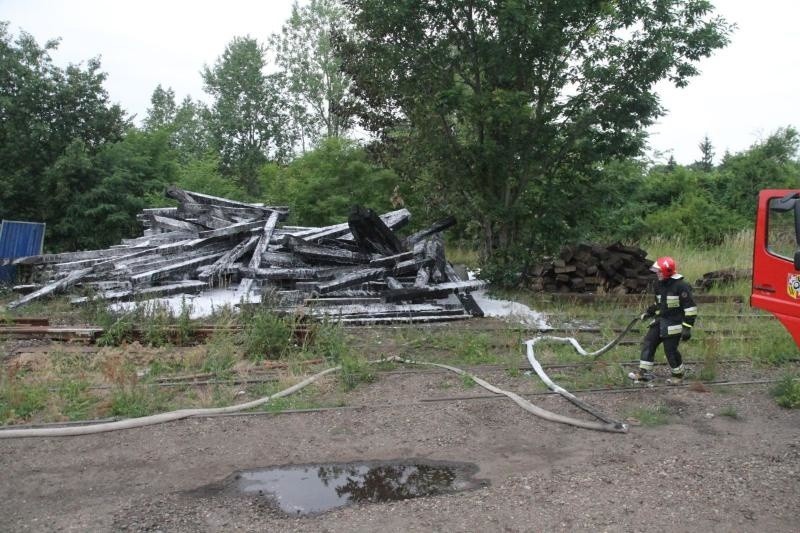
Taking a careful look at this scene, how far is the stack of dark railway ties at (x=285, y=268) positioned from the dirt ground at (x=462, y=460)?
4.16 m

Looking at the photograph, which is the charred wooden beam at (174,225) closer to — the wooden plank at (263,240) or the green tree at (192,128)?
the wooden plank at (263,240)

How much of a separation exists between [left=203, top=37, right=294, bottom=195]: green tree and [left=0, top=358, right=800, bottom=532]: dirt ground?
4115 centimetres

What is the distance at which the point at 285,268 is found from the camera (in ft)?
42.3

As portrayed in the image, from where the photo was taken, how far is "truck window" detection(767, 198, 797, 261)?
6.09 m

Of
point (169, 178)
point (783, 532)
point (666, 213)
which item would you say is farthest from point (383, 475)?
point (666, 213)

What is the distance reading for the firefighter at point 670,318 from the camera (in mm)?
6836

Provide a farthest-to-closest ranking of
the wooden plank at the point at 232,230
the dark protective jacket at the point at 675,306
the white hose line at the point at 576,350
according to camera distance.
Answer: the wooden plank at the point at 232,230
the dark protective jacket at the point at 675,306
the white hose line at the point at 576,350

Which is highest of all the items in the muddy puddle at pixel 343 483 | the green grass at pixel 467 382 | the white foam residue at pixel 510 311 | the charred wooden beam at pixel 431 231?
the charred wooden beam at pixel 431 231

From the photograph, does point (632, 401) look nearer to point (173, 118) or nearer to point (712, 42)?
point (712, 42)

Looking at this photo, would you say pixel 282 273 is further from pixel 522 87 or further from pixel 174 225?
pixel 522 87

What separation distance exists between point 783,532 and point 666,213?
21.9 m

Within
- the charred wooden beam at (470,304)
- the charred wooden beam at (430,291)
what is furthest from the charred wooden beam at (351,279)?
the charred wooden beam at (470,304)

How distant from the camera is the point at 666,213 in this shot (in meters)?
24.0

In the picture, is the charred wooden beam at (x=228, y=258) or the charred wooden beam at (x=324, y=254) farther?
the charred wooden beam at (x=324, y=254)
